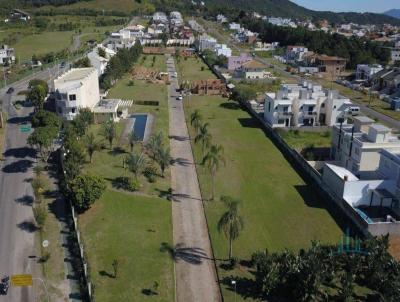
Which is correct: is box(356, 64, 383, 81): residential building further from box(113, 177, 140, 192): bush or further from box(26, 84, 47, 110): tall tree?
box(113, 177, 140, 192): bush

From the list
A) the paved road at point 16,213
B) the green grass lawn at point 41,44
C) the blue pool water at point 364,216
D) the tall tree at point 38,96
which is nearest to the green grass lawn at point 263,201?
the blue pool water at point 364,216

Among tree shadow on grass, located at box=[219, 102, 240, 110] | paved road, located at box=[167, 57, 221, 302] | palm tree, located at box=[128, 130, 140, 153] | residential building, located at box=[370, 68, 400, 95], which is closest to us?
paved road, located at box=[167, 57, 221, 302]

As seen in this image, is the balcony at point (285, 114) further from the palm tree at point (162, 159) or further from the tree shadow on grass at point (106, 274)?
the tree shadow on grass at point (106, 274)

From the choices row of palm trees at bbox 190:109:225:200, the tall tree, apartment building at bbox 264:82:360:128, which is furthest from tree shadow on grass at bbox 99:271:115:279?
the tall tree

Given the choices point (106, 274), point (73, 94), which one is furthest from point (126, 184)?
point (73, 94)

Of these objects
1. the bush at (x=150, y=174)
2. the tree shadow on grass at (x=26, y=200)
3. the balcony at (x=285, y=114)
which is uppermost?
the balcony at (x=285, y=114)

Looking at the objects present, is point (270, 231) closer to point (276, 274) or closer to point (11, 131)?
point (276, 274)
